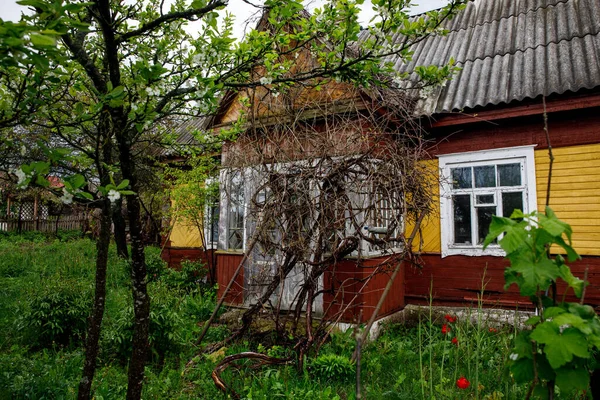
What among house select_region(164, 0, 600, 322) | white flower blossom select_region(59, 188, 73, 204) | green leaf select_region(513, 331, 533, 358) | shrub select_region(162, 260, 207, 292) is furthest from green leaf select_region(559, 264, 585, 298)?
shrub select_region(162, 260, 207, 292)

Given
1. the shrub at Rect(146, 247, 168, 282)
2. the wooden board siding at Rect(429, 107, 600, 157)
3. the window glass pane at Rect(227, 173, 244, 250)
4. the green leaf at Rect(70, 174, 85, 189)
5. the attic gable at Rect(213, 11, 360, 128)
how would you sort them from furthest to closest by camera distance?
the shrub at Rect(146, 247, 168, 282), the window glass pane at Rect(227, 173, 244, 250), the wooden board siding at Rect(429, 107, 600, 157), the attic gable at Rect(213, 11, 360, 128), the green leaf at Rect(70, 174, 85, 189)

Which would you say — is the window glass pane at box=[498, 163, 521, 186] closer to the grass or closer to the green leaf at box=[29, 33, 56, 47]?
the grass

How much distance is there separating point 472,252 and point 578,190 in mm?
1750

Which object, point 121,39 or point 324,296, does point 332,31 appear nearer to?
point 121,39

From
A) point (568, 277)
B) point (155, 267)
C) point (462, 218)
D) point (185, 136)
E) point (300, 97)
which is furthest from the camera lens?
point (185, 136)

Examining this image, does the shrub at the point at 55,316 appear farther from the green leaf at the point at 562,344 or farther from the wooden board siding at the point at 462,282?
the green leaf at the point at 562,344

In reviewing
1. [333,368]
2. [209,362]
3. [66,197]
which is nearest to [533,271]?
[66,197]

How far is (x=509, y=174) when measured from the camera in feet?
21.4

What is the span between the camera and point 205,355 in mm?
4777

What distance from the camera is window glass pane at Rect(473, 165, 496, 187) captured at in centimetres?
663

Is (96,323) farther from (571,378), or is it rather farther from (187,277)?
(187,277)

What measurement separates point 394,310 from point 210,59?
5.22 metres

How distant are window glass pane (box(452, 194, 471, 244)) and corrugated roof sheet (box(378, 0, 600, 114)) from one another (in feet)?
4.95

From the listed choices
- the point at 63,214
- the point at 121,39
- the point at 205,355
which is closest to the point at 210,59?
the point at 121,39
